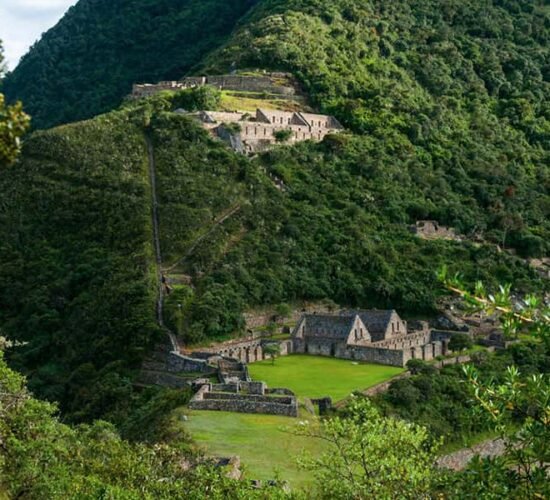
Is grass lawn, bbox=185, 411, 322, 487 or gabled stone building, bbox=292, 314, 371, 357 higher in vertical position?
grass lawn, bbox=185, 411, 322, 487

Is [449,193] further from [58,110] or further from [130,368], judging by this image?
[58,110]

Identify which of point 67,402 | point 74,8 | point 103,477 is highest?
point 74,8

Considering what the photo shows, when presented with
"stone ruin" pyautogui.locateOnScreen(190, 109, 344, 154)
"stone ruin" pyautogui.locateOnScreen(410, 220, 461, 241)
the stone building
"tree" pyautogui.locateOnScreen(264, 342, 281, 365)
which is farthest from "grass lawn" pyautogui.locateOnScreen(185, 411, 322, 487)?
"stone ruin" pyautogui.locateOnScreen(190, 109, 344, 154)

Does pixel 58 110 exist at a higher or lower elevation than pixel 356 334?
higher

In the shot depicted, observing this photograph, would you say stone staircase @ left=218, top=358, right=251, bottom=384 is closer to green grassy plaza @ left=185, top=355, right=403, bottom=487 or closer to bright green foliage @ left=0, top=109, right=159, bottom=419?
green grassy plaza @ left=185, top=355, right=403, bottom=487

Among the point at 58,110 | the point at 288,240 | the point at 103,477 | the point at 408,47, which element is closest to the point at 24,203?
the point at 288,240
